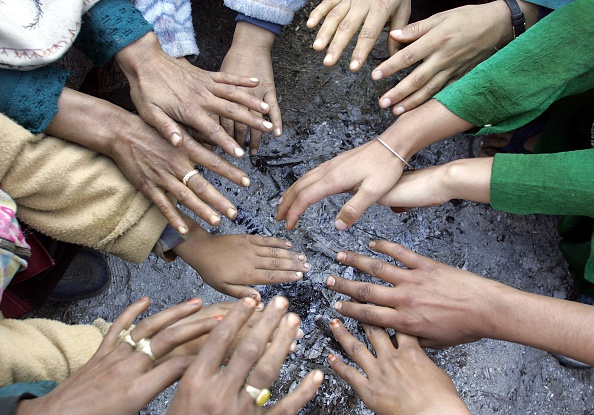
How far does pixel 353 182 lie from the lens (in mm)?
1473

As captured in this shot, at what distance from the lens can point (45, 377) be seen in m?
1.26

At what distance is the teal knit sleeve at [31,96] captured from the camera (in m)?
1.31

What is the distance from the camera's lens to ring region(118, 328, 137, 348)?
118cm

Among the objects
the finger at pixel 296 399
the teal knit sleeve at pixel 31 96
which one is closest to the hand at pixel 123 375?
the finger at pixel 296 399

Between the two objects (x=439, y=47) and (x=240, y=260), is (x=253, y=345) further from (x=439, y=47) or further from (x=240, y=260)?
(x=439, y=47)

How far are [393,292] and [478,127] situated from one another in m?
0.57

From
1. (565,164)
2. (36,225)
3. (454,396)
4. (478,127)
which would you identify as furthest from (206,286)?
(565,164)

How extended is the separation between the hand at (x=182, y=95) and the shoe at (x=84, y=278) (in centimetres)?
67

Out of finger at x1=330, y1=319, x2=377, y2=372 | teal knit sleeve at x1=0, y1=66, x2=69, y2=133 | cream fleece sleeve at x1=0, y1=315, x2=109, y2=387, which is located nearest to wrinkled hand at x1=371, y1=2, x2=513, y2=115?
finger at x1=330, y1=319, x2=377, y2=372

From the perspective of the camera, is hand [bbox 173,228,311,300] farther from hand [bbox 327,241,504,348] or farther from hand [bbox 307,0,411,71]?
hand [bbox 307,0,411,71]

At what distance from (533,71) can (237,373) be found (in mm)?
1133

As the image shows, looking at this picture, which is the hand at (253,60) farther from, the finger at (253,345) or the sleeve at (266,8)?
the finger at (253,345)

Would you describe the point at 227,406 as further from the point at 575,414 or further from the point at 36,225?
the point at 575,414

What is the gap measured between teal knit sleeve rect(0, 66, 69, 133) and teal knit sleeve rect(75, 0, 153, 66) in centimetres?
17
